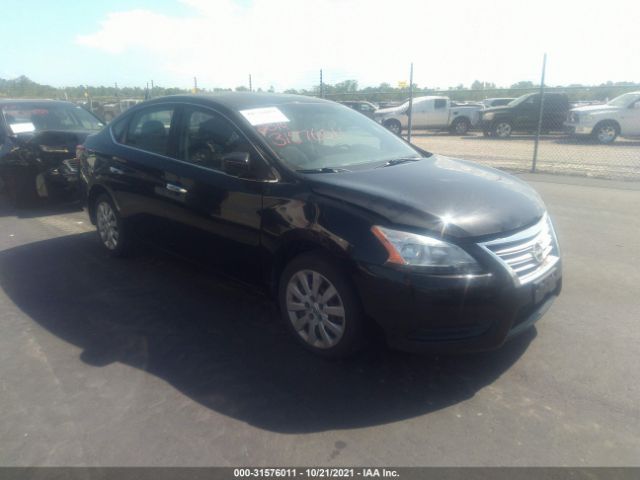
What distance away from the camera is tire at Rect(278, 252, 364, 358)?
3006 millimetres

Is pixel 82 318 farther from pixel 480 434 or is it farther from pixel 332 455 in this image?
pixel 480 434

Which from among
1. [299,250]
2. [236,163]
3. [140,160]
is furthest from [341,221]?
[140,160]

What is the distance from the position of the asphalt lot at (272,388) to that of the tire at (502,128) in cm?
1720

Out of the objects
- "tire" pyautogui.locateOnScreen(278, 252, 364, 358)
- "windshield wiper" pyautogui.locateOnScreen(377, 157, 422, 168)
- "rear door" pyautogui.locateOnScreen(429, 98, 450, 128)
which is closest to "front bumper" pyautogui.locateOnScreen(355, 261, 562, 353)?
"tire" pyautogui.locateOnScreen(278, 252, 364, 358)

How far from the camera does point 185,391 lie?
2994 millimetres

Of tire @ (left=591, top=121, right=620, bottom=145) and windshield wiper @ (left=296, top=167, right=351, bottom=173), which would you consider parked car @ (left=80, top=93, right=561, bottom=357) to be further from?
tire @ (left=591, top=121, right=620, bottom=145)

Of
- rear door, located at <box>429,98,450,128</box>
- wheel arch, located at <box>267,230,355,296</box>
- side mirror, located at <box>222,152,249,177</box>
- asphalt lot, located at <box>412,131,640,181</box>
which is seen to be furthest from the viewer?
rear door, located at <box>429,98,450,128</box>

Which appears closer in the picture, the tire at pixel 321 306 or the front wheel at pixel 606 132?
the tire at pixel 321 306

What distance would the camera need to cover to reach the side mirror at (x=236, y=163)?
11.3 feet

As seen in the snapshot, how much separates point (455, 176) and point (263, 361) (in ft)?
5.97

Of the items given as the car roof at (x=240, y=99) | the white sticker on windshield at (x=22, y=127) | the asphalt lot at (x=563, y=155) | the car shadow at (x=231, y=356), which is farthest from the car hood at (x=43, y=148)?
the asphalt lot at (x=563, y=155)

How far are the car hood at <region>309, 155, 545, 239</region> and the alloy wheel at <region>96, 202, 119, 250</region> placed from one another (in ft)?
9.36

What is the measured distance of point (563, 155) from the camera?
557 inches

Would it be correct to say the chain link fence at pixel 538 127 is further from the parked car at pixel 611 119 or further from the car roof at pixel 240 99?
the car roof at pixel 240 99
